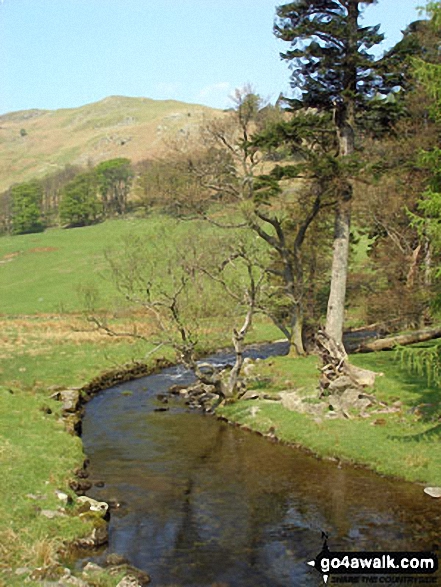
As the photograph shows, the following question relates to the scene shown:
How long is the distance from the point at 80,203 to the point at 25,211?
15491 millimetres

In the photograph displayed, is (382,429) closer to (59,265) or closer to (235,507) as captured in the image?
(235,507)

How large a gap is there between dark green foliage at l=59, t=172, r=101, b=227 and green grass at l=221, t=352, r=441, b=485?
113m

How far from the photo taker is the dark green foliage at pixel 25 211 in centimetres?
14088

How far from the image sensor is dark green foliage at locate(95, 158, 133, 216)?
14488 cm

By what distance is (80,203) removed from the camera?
135750 millimetres

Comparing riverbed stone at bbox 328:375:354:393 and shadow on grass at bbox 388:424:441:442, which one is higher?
riverbed stone at bbox 328:375:354:393

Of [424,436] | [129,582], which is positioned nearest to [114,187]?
[424,436]

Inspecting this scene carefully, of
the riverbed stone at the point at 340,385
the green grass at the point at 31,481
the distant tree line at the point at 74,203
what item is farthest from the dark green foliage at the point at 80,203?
the riverbed stone at the point at 340,385

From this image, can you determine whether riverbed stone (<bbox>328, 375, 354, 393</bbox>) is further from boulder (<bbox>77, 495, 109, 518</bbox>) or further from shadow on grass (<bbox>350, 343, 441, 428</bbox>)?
boulder (<bbox>77, 495, 109, 518</bbox>)

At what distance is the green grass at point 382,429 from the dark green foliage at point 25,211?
12327 centimetres

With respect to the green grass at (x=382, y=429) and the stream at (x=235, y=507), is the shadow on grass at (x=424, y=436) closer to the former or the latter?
the green grass at (x=382, y=429)

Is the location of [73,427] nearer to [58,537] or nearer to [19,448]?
[19,448]

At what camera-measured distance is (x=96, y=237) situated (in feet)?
368

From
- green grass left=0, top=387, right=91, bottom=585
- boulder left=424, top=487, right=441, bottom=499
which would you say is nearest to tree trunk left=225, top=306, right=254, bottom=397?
green grass left=0, top=387, right=91, bottom=585
